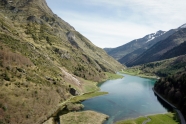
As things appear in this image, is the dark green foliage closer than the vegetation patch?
No

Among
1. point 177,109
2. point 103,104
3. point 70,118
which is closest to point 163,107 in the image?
point 177,109

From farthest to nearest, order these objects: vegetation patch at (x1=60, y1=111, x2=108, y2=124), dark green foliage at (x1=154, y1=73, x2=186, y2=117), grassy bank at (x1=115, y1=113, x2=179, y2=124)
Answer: dark green foliage at (x1=154, y1=73, x2=186, y2=117) → grassy bank at (x1=115, y1=113, x2=179, y2=124) → vegetation patch at (x1=60, y1=111, x2=108, y2=124)

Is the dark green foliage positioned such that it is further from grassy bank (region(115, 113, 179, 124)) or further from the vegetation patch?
the vegetation patch

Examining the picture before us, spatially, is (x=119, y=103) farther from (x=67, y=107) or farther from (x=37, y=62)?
(x=37, y=62)

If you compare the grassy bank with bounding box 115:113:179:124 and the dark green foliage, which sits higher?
the dark green foliage

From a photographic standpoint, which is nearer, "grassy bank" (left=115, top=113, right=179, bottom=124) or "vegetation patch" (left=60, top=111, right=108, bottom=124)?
"vegetation patch" (left=60, top=111, right=108, bottom=124)

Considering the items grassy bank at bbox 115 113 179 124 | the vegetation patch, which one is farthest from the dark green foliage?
the vegetation patch

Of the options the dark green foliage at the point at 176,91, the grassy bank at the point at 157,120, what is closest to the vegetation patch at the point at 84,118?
the grassy bank at the point at 157,120

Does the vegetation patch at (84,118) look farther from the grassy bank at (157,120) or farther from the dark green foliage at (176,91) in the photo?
the dark green foliage at (176,91)

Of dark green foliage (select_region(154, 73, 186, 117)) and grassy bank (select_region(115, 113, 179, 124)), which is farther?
dark green foliage (select_region(154, 73, 186, 117))

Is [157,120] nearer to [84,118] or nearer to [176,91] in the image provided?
[84,118]

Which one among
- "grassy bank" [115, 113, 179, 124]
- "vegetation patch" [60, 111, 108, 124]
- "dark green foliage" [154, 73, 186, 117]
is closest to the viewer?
"vegetation patch" [60, 111, 108, 124]
